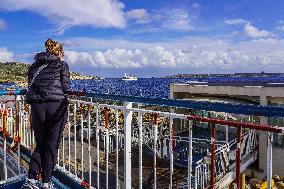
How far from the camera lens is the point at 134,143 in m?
15.1

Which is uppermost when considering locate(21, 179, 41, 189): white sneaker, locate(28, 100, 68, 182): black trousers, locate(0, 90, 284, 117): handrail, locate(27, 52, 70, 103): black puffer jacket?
locate(27, 52, 70, 103): black puffer jacket

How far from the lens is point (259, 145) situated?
56.2 feet

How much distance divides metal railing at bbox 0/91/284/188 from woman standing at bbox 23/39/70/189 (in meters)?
0.43

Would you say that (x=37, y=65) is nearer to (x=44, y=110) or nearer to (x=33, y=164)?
(x=44, y=110)

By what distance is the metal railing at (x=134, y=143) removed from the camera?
9.94ft

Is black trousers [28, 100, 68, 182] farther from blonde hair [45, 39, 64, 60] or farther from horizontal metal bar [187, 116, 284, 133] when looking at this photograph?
horizontal metal bar [187, 116, 284, 133]

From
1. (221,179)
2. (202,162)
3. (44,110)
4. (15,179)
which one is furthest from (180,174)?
(44,110)

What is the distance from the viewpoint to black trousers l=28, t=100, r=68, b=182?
13.7 ft

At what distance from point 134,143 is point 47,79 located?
11.3 metres

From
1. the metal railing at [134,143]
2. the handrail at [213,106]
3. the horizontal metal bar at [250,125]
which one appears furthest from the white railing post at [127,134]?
the horizontal metal bar at [250,125]

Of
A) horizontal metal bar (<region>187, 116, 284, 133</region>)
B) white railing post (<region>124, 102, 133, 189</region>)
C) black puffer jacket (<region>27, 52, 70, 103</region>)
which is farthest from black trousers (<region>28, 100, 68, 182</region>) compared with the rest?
A: horizontal metal bar (<region>187, 116, 284, 133</region>)

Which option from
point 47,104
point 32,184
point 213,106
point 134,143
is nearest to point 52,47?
point 47,104

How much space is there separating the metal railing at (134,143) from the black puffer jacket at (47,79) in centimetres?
47

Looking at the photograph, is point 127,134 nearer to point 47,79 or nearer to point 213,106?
point 47,79
